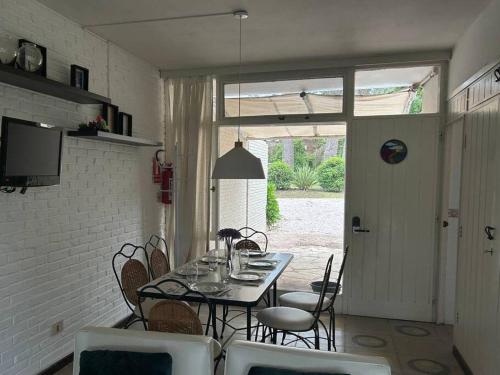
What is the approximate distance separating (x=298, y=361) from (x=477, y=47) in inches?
109

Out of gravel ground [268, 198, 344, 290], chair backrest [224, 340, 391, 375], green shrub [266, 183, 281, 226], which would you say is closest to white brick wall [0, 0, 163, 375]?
chair backrest [224, 340, 391, 375]

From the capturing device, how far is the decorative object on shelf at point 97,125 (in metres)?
3.04

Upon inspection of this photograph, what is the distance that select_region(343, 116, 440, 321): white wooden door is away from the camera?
390cm

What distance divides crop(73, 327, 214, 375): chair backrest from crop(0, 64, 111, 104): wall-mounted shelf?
1.56 m

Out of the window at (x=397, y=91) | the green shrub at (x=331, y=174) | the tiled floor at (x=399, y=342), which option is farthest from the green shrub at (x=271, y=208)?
the window at (x=397, y=91)

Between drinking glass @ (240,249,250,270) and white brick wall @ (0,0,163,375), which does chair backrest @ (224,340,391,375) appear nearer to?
drinking glass @ (240,249,250,270)

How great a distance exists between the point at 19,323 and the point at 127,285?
2.46ft

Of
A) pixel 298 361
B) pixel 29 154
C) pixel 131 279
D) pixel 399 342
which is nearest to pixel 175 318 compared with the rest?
pixel 298 361

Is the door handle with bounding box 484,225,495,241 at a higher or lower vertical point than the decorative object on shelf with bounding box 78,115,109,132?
lower

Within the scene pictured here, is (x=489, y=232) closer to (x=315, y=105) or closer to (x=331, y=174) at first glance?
(x=315, y=105)

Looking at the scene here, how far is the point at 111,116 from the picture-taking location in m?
3.46

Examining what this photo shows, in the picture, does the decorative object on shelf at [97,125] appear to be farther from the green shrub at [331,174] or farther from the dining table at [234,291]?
the green shrub at [331,174]

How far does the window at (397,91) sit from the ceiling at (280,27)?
0.99 ft

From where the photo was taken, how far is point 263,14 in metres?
2.93
